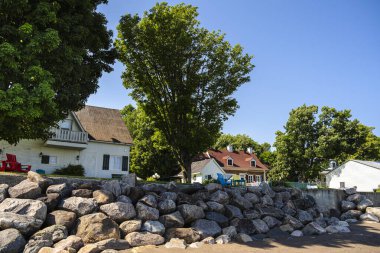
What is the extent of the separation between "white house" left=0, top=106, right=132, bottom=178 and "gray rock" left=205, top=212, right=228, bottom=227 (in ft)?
53.4

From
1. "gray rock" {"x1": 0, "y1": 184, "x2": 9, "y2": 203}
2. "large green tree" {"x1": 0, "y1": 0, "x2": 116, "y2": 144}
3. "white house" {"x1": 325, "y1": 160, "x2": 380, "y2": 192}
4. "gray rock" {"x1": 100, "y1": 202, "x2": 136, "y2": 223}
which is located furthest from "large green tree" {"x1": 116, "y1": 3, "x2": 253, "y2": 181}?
"white house" {"x1": 325, "y1": 160, "x2": 380, "y2": 192}

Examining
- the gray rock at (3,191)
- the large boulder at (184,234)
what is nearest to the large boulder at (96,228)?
the large boulder at (184,234)

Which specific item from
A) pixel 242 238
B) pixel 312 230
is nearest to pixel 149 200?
pixel 242 238

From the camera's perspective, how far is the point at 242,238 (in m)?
13.2

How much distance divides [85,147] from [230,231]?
18931mm

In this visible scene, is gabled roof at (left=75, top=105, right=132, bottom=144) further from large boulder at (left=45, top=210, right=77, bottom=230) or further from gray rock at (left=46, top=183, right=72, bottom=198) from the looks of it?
large boulder at (left=45, top=210, right=77, bottom=230)

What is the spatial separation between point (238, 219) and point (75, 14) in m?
12.3

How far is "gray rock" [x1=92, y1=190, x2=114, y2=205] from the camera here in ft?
40.5

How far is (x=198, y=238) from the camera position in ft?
41.8

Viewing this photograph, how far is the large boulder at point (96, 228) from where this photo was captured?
10977mm

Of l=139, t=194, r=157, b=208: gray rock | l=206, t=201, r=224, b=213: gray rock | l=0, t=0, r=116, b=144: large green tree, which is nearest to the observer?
l=0, t=0, r=116, b=144: large green tree

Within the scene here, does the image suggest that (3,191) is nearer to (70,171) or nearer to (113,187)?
(113,187)

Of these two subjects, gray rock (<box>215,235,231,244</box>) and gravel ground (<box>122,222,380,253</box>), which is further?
gray rock (<box>215,235,231,244</box>)

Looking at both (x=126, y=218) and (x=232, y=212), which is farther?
(x=232, y=212)
